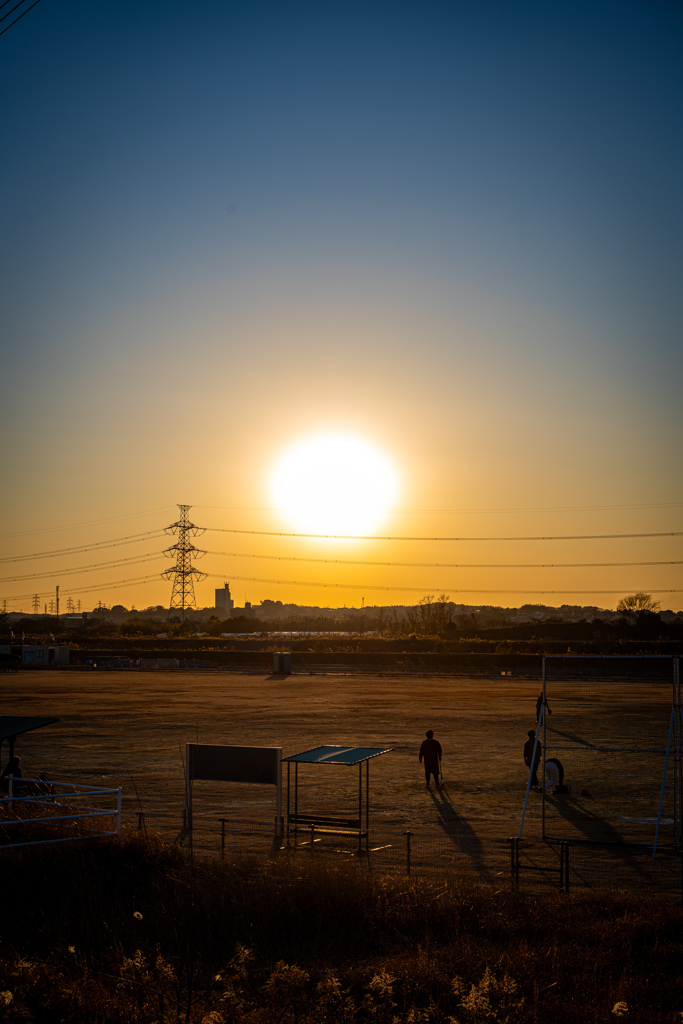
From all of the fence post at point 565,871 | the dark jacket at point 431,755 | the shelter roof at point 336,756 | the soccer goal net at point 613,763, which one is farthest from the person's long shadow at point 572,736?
the fence post at point 565,871

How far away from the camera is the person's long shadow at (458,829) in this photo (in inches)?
585

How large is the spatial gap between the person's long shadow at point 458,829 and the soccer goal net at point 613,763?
1563 millimetres

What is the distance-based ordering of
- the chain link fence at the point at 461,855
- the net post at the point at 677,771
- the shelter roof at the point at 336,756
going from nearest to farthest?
the chain link fence at the point at 461,855
the shelter roof at the point at 336,756
the net post at the point at 677,771

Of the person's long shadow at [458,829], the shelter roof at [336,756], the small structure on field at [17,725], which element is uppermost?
the small structure on field at [17,725]

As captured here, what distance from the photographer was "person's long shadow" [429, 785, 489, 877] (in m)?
14.9

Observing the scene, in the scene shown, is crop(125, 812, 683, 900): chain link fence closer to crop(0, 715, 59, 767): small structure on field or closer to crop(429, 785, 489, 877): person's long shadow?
crop(429, 785, 489, 877): person's long shadow

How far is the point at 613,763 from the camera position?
25.7m

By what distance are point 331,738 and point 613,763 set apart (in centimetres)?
916

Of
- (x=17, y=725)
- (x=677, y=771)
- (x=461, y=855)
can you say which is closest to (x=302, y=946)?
(x=461, y=855)

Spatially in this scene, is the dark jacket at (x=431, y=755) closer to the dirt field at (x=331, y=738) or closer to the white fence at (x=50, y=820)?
the dirt field at (x=331, y=738)

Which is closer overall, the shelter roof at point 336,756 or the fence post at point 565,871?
the fence post at point 565,871

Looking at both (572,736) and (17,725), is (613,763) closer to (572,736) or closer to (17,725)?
(572,736)

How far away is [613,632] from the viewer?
94438 mm

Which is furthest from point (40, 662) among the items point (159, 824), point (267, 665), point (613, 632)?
point (159, 824)
